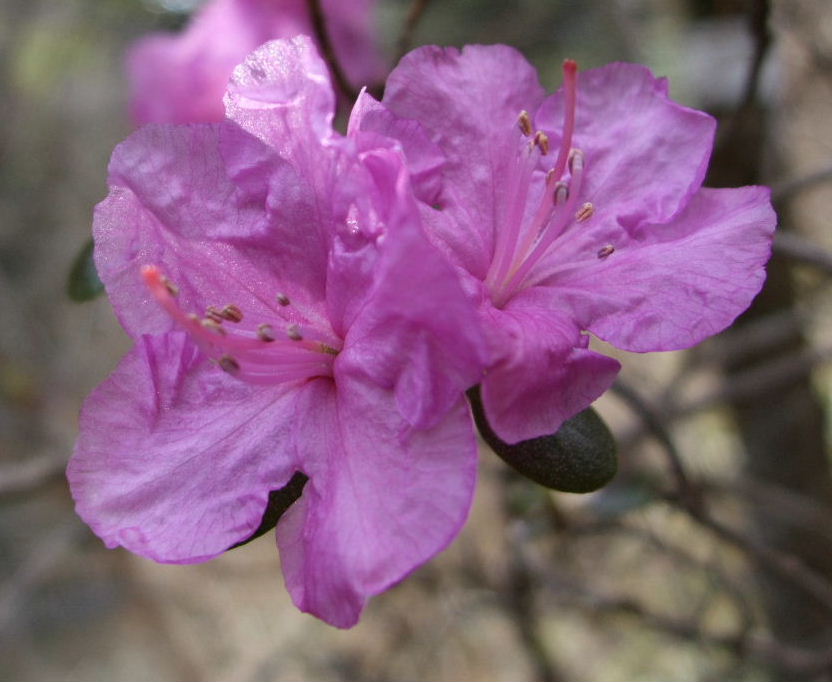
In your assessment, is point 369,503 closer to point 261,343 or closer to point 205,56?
point 261,343

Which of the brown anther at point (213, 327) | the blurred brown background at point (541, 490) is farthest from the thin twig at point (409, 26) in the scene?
the brown anther at point (213, 327)

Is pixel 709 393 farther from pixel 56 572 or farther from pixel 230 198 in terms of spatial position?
pixel 56 572

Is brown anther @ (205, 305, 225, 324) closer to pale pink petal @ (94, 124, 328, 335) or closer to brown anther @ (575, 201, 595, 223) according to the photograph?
pale pink petal @ (94, 124, 328, 335)

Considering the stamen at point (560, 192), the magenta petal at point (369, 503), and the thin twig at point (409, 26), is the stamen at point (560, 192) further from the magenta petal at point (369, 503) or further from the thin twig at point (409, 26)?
the thin twig at point (409, 26)

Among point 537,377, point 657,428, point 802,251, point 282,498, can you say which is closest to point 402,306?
point 537,377

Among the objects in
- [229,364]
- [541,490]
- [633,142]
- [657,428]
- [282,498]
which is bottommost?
[541,490]

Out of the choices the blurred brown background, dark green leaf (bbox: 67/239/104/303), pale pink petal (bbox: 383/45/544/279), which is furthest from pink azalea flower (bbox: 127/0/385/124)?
pale pink petal (bbox: 383/45/544/279)
